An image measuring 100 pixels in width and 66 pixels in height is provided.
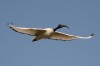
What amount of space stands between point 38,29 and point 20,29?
174cm

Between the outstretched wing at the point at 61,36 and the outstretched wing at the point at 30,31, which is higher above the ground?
the outstretched wing at the point at 30,31

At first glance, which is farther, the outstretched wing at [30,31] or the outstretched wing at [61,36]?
the outstretched wing at [61,36]

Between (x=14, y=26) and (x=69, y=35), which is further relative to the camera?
(x=69, y=35)

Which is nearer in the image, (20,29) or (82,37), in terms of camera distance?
(20,29)

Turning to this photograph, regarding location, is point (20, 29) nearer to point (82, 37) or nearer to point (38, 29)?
point (38, 29)

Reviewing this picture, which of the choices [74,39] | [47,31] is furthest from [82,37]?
[47,31]

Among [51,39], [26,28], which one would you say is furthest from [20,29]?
[51,39]

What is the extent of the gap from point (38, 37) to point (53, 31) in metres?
1.51

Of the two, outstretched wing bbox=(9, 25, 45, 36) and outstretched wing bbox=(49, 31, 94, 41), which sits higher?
outstretched wing bbox=(9, 25, 45, 36)

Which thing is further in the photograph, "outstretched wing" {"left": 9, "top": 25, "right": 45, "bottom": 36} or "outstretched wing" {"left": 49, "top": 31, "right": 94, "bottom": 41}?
"outstretched wing" {"left": 49, "top": 31, "right": 94, "bottom": 41}

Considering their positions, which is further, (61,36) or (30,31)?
(61,36)

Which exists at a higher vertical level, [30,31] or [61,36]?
[30,31]

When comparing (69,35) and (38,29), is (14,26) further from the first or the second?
(69,35)

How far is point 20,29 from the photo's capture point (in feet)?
162
